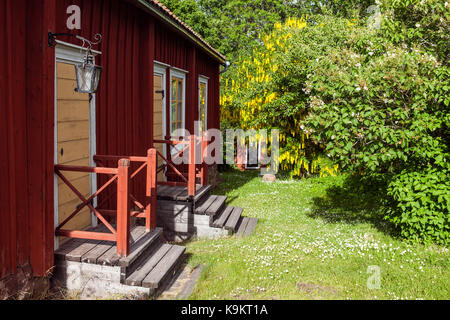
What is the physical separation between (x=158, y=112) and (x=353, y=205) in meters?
4.91

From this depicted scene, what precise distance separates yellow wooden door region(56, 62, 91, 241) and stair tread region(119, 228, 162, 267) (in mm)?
837

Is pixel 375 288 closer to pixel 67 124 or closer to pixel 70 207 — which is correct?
pixel 70 207

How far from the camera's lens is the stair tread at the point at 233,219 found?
691 cm

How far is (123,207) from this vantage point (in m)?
4.25

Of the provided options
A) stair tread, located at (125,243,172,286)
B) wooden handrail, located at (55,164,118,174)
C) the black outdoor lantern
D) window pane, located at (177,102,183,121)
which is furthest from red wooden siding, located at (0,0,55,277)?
window pane, located at (177,102,183,121)

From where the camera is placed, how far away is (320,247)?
19.8ft

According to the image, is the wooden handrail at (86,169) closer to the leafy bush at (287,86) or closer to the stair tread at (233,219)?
the stair tread at (233,219)

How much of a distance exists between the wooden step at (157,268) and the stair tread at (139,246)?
0.16 metres

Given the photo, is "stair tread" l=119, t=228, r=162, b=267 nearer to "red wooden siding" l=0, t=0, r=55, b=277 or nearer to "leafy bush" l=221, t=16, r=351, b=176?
"red wooden siding" l=0, t=0, r=55, b=277

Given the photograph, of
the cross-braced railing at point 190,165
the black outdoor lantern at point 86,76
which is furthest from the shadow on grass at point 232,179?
the black outdoor lantern at point 86,76

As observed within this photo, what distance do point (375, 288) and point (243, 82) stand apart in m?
10.1

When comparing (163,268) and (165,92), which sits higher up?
(165,92)

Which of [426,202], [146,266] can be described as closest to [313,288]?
[146,266]

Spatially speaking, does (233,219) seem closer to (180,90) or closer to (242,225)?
(242,225)
